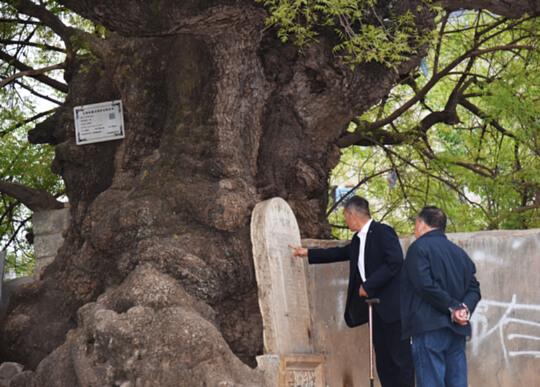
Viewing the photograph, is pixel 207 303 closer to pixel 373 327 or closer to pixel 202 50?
pixel 373 327

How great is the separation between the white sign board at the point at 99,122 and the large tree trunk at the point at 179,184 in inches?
6.4

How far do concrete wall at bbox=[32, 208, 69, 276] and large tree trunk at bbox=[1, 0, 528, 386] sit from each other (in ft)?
8.69

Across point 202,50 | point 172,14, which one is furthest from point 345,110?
point 172,14

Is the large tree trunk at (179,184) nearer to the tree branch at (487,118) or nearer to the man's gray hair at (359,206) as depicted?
the man's gray hair at (359,206)

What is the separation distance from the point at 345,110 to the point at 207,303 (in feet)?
10.1

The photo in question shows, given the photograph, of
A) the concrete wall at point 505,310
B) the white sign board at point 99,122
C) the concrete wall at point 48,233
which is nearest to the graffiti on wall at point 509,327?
the concrete wall at point 505,310

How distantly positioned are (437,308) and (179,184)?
11.0 feet

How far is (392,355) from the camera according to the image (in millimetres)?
10188

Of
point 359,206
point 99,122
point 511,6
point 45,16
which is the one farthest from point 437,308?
point 45,16

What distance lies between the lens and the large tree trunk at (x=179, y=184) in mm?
9844

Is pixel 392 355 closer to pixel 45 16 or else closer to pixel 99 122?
pixel 99 122

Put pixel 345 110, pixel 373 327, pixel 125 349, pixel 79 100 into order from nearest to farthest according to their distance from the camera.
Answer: pixel 125 349 → pixel 373 327 → pixel 345 110 → pixel 79 100

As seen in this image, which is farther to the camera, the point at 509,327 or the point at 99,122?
the point at 99,122

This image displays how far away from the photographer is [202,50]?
11758 millimetres
